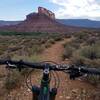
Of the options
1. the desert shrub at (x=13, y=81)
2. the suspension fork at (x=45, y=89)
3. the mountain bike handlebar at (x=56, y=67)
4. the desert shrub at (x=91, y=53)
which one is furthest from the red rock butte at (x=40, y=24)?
the suspension fork at (x=45, y=89)

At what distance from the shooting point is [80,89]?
838 cm

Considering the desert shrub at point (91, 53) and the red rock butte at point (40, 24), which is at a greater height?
the desert shrub at point (91, 53)

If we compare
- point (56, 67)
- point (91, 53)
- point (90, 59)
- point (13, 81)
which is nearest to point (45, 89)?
point (56, 67)

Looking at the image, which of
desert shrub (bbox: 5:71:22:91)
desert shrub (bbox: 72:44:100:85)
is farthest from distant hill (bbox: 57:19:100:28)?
desert shrub (bbox: 5:71:22:91)

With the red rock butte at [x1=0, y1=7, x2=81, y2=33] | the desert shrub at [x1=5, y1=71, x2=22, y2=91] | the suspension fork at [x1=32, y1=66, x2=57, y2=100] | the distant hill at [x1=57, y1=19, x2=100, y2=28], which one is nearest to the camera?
the suspension fork at [x1=32, y1=66, x2=57, y2=100]

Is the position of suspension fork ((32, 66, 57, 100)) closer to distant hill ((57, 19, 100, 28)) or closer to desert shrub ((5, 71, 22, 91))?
desert shrub ((5, 71, 22, 91))

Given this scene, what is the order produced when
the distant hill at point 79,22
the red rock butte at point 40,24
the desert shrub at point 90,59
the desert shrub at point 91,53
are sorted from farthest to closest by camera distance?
the distant hill at point 79,22 → the red rock butte at point 40,24 → the desert shrub at point 91,53 → the desert shrub at point 90,59

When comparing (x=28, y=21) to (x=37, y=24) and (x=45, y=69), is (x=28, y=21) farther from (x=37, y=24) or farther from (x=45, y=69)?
(x=45, y=69)

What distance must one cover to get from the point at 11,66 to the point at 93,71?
68 cm

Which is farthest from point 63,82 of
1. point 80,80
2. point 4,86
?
point 4,86

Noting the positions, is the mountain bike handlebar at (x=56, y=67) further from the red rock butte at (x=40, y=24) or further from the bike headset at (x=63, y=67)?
the red rock butte at (x=40, y=24)

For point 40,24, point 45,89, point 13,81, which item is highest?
point 45,89

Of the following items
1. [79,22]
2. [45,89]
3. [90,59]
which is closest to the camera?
[45,89]

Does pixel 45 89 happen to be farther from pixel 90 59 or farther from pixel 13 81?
pixel 90 59
